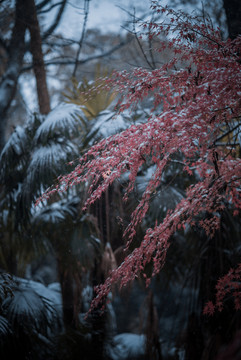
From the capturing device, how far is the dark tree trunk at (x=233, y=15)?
2.73 metres

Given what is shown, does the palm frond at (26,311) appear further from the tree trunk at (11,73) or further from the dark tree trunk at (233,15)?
the dark tree trunk at (233,15)

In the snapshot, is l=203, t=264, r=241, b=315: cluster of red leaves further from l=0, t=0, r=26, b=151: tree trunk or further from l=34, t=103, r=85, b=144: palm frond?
l=0, t=0, r=26, b=151: tree trunk

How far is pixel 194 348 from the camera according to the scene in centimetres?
274

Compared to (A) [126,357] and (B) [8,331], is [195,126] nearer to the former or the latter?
(B) [8,331]

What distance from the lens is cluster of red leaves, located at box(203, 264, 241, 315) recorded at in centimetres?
209

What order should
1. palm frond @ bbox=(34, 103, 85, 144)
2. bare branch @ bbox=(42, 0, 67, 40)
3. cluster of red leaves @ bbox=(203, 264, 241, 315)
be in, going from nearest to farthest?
cluster of red leaves @ bbox=(203, 264, 241, 315), palm frond @ bbox=(34, 103, 85, 144), bare branch @ bbox=(42, 0, 67, 40)

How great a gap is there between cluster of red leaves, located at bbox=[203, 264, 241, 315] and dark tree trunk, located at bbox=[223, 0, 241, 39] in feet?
6.89

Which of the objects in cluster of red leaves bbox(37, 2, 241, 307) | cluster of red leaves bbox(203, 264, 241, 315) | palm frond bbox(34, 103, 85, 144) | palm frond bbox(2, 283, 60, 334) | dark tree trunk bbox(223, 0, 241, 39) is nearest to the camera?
cluster of red leaves bbox(37, 2, 241, 307)

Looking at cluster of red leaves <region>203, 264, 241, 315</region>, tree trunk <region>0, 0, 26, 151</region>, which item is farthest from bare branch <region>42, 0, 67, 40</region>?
cluster of red leaves <region>203, 264, 241, 315</region>

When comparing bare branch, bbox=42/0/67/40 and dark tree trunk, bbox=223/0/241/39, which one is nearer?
dark tree trunk, bbox=223/0/241/39

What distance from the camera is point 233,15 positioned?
9.22 feet

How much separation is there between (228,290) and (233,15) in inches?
98.4

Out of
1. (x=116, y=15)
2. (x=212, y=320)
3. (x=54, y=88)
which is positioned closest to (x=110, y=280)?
(x=212, y=320)

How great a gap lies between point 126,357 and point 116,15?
4.39m
